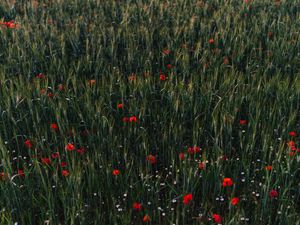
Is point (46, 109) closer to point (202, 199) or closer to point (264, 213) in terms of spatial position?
point (202, 199)

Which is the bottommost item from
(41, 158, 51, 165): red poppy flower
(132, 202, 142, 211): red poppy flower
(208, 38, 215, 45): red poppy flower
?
(132, 202, 142, 211): red poppy flower

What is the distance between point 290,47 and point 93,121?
2152 millimetres

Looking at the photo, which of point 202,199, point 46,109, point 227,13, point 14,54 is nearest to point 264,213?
point 202,199

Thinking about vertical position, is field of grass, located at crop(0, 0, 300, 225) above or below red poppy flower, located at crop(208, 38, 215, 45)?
below

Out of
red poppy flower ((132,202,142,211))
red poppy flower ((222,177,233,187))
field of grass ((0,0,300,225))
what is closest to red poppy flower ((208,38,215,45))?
field of grass ((0,0,300,225))

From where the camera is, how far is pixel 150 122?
10.5 feet

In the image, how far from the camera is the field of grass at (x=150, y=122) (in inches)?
95.4

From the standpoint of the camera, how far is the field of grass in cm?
242

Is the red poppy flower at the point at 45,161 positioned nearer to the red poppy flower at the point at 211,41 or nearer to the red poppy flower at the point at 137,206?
the red poppy flower at the point at 137,206

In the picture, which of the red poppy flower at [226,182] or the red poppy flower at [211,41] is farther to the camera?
the red poppy flower at [211,41]

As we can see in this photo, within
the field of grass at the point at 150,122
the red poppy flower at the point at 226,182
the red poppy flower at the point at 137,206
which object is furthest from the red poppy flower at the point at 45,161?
the red poppy flower at the point at 226,182

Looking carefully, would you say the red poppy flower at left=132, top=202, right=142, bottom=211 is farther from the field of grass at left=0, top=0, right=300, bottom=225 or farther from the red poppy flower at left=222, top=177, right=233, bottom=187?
the red poppy flower at left=222, top=177, right=233, bottom=187

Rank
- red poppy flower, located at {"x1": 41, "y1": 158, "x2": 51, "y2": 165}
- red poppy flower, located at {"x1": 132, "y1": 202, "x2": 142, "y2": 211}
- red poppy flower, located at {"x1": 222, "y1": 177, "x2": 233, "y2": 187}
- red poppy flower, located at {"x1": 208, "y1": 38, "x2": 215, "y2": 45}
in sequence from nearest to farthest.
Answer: red poppy flower, located at {"x1": 132, "y1": 202, "x2": 142, "y2": 211}
red poppy flower, located at {"x1": 222, "y1": 177, "x2": 233, "y2": 187}
red poppy flower, located at {"x1": 41, "y1": 158, "x2": 51, "y2": 165}
red poppy flower, located at {"x1": 208, "y1": 38, "x2": 215, "y2": 45}

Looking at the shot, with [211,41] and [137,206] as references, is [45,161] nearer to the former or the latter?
[137,206]
